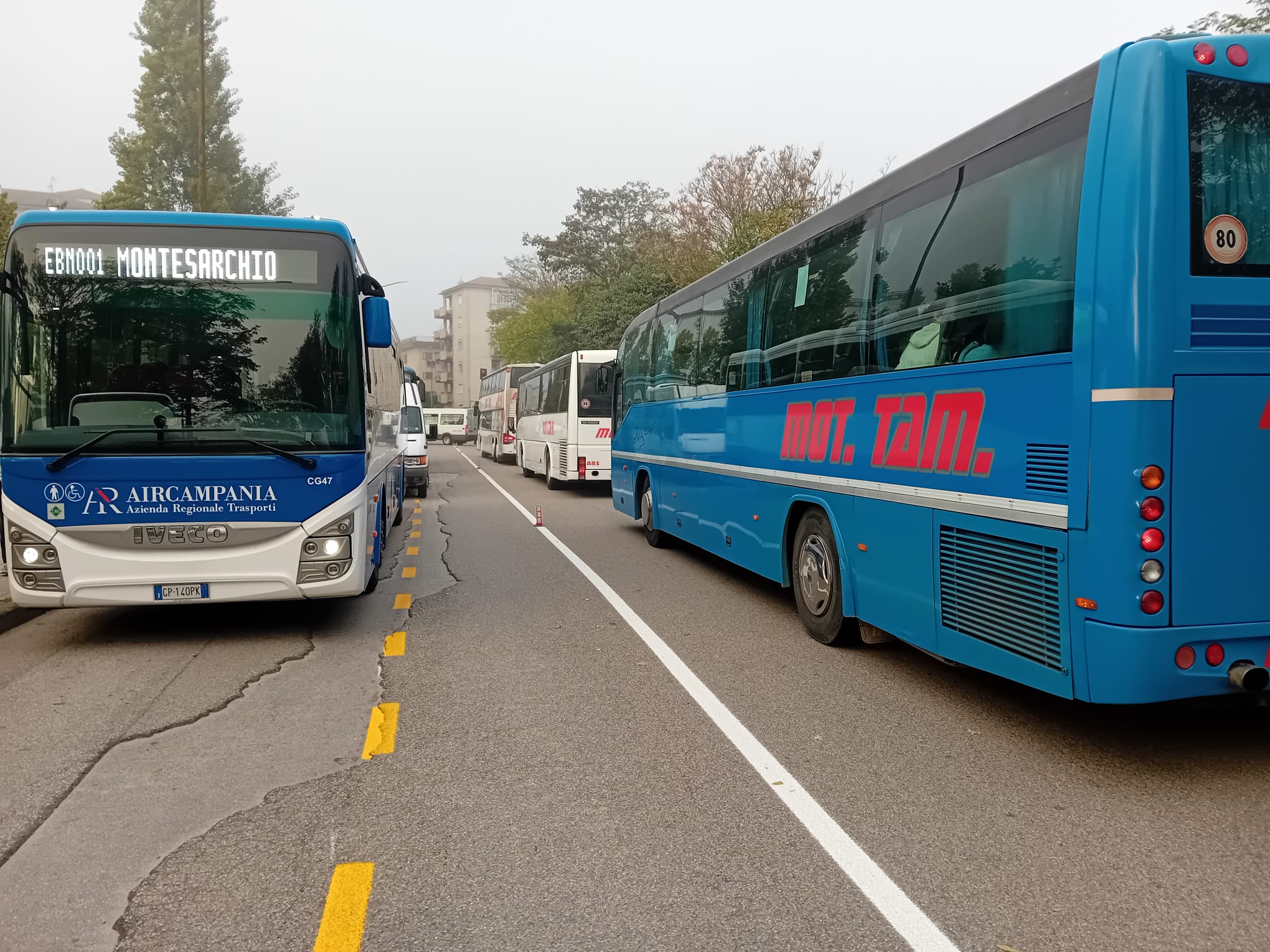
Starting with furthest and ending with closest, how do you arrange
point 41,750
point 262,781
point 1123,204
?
1. point 41,750
2. point 262,781
3. point 1123,204

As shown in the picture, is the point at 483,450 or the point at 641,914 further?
the point at 483,450

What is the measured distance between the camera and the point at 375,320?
7.49 meters

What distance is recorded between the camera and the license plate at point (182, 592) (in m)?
6.83

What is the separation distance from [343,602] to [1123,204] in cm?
718

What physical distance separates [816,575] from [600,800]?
344cm

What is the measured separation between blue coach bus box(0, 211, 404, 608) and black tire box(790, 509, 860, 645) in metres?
3.35

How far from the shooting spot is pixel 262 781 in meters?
4.49

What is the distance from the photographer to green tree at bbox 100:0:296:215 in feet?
141

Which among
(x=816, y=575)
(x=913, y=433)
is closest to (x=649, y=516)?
(x=816, y=575)

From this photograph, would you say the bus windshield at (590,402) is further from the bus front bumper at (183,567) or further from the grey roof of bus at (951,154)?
the bus front bumper at (183,567)

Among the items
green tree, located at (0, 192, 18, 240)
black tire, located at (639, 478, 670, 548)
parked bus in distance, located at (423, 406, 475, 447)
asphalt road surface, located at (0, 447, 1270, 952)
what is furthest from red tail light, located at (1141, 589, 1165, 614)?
parked bus in distance, located at (423, 406, 475, 447)

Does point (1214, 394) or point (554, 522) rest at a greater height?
point (1214, 394)

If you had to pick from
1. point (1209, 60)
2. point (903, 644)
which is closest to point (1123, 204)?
point (1209, 60)

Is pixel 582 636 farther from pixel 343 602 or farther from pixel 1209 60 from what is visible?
pixel 1209 60
